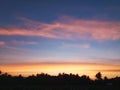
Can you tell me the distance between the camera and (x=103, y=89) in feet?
300

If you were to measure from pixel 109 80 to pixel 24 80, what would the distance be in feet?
112

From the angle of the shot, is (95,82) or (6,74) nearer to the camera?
(95,82)

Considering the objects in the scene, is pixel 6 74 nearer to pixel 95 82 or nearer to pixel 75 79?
pixel 75 79

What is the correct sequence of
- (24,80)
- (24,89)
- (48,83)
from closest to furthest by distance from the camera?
(24,89)
(48,83)
(24,80)

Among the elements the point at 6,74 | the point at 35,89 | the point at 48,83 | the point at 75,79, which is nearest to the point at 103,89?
the point at 35,89

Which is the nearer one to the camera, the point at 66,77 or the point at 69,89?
the point at 69,89

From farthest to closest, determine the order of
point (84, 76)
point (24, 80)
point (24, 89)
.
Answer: point (84, 76)
point (24, 80)
point (24, 89)

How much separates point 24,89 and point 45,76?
176ft

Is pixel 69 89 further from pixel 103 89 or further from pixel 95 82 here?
pixel 95 82

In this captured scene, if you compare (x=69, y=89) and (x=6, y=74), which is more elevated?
(x=6, y=74)

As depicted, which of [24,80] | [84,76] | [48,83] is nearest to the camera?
[48,83]

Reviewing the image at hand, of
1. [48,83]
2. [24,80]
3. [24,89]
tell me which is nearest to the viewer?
[24,89]

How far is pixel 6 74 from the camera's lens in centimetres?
14625

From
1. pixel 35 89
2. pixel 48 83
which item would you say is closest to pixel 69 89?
pixel 35 89
